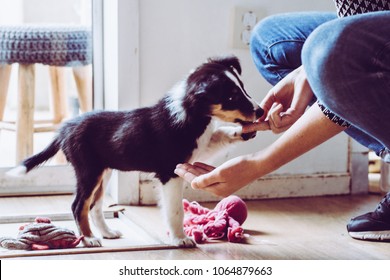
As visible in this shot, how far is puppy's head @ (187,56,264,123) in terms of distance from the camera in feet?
4.73

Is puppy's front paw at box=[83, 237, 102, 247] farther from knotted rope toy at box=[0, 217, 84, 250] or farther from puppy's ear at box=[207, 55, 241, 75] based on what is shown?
puppy's ear at box=[207, 55, 241, 75]

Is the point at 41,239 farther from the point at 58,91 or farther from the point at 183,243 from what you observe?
the point at 58,91

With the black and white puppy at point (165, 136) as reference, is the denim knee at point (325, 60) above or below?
above

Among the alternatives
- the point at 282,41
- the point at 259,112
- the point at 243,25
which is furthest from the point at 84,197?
the point at 243,25

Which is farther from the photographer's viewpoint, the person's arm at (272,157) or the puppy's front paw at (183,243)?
the puppy's front paw at (183,243)

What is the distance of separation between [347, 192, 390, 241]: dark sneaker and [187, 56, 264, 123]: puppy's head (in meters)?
0.39

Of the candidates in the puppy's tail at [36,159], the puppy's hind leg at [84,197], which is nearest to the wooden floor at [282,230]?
the puppy's hind leg at [84,197]

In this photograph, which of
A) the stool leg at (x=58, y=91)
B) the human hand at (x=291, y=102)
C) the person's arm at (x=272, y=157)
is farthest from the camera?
the stool leg at (x=58, y=91)

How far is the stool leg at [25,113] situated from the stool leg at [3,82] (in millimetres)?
39

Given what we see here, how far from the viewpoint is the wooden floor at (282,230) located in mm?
1416

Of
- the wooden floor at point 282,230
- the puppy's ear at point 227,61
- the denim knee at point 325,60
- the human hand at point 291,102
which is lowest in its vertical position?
the wooden floor at point 282,230

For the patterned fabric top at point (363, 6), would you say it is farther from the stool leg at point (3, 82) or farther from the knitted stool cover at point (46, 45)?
the stool leg at point (3, 82)

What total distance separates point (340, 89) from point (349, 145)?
1065 mm

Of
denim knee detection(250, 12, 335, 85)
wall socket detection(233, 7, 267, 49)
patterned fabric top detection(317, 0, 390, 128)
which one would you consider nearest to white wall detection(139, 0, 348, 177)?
wall socket detection(233, 7, 267, 49)
